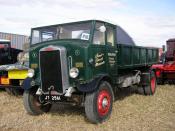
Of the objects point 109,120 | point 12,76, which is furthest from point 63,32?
point 12,76

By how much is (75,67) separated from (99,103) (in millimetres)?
980

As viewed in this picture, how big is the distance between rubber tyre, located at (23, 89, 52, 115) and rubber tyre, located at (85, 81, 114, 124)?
1703mm

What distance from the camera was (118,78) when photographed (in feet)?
27.6

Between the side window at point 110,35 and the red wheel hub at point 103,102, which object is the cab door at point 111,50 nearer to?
the side window at point 110,35

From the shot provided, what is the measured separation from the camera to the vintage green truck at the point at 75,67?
21.9 ft

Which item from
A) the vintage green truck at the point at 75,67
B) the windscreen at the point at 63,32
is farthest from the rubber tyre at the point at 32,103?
the windscreen at the point at 63,32

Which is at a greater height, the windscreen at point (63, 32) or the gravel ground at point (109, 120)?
the windscreen at point (63, 32)

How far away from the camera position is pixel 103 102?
22.7 ft

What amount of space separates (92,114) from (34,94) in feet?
6.25

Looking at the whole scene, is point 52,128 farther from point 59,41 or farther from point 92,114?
point 59,41

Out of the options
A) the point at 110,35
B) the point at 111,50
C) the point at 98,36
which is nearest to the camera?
the point at 98,36

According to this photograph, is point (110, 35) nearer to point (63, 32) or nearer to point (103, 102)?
point (63, 32)

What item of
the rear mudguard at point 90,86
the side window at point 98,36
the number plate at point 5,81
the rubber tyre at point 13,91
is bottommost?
the rubber tyre at point 13,91

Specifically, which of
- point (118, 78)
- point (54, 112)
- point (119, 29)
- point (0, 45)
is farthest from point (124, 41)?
point (0, 45)
